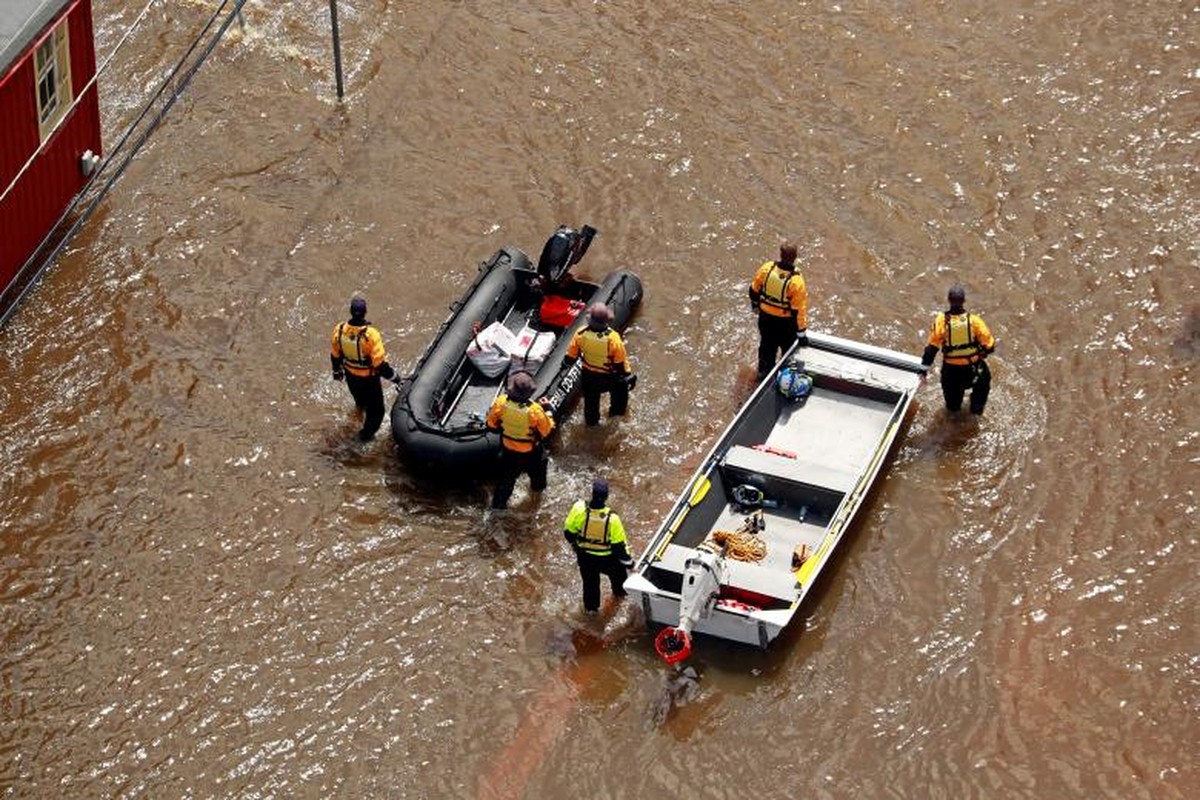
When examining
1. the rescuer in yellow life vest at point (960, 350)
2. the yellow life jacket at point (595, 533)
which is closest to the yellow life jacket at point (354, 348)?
the yellow life jacket at point (595, 533)

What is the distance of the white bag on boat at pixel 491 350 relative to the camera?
18.3 metres

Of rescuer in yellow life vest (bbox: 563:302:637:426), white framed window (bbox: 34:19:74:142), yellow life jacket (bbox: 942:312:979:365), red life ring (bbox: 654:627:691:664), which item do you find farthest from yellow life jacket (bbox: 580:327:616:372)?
white framed window (bbox: 34:19:74:142)

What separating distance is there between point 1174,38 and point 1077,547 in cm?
939

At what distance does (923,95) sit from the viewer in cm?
2252

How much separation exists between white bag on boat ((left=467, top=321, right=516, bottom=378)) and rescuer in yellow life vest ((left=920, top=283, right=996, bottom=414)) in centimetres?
420

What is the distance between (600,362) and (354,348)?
237 centimetres

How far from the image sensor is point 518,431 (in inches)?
650

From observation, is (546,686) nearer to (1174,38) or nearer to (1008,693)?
(1008,693)

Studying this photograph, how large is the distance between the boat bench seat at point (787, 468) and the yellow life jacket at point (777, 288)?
1745 millimetres

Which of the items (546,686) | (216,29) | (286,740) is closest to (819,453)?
(546,686)

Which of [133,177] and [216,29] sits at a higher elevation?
[216,29]

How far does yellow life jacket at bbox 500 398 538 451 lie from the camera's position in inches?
647

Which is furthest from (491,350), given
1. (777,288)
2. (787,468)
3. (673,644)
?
(673,644)

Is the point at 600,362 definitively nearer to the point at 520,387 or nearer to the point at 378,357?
the point at 520,387
